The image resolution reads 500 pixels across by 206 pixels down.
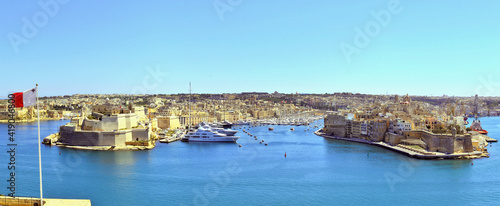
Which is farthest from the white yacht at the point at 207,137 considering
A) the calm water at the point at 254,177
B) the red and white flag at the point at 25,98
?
the red and white flag at the point at 25,98

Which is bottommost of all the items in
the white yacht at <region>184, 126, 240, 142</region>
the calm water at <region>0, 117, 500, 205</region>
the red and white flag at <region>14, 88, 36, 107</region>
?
the calm water at <region>0, 117, 500, 205</region>

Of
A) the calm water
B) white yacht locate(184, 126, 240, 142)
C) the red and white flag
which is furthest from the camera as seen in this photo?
white yacht locate(184, 126, 240, 142)

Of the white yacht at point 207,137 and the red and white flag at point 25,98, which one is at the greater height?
the red and white flag at point 25,98

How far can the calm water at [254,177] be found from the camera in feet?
38.0

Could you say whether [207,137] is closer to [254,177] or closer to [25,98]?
[254,177]

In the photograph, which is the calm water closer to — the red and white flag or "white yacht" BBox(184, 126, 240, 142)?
"white yacht" BBox(184, 126, 240, 142)

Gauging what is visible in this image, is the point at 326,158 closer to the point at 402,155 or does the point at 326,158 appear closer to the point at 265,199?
the point at 402,155

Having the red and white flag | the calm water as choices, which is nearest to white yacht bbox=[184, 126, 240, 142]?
the calm water

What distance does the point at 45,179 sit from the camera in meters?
13.3

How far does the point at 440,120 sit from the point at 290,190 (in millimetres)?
16712

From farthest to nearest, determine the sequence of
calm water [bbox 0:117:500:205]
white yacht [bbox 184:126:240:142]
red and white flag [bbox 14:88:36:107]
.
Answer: white yacht [bbox 184:126:240:142] < calm water [bbox 0:117:500:205] < red and white flag [bbox 14:88:36:107]

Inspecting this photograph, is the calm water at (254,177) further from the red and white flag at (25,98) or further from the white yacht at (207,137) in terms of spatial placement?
the red and white flag at (25,98)

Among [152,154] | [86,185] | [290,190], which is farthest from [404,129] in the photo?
[86,185]

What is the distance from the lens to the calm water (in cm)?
1159
